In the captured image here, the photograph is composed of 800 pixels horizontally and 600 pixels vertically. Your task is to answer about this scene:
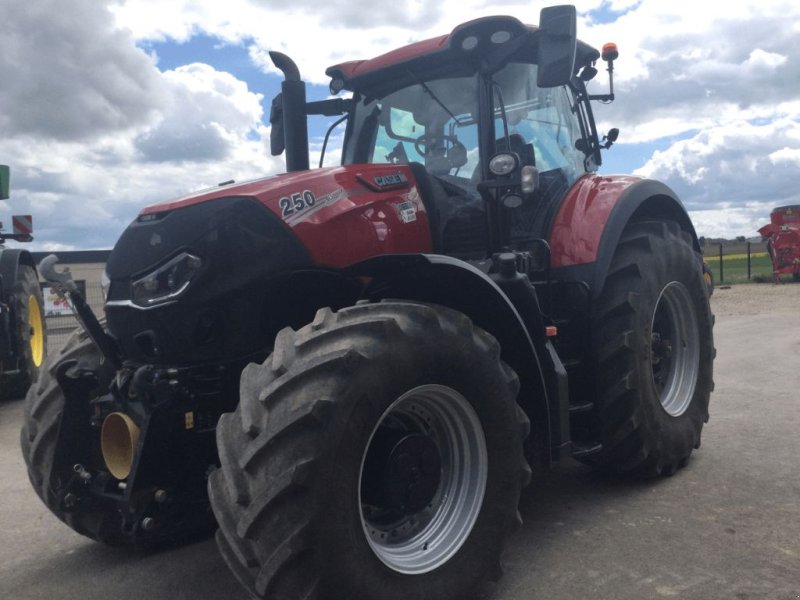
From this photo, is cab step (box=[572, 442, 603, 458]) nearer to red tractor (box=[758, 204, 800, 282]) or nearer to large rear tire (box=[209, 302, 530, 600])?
large rear tire (box=[209, 302, 530, 600])

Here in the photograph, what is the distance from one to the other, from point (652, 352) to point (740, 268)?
28.1 m

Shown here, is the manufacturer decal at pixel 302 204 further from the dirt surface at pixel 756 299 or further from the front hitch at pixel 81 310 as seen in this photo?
the dirt surface at pixel 756 299

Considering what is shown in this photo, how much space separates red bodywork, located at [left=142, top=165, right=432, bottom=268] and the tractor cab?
199 millimetres

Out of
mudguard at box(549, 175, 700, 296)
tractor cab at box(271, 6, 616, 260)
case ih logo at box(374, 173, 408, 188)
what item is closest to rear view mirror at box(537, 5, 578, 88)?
tractor cab at box(271, 6, 616, 260)

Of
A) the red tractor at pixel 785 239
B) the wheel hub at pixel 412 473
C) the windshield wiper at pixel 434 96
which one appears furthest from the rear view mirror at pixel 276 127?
the red tractor at pixel 785 239

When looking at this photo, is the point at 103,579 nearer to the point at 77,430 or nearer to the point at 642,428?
the point at 77,430

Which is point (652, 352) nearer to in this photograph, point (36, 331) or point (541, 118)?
point (541, 118)

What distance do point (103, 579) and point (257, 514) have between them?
1.52m

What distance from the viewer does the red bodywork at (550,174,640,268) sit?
4328 millimetres

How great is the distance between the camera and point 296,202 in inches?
133

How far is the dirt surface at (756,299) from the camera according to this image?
15.1m

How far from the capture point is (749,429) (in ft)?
18.8

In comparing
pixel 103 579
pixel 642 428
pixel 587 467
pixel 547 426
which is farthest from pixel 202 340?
pixel 587 467

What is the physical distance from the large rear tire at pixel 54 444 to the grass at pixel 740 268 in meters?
18.1
